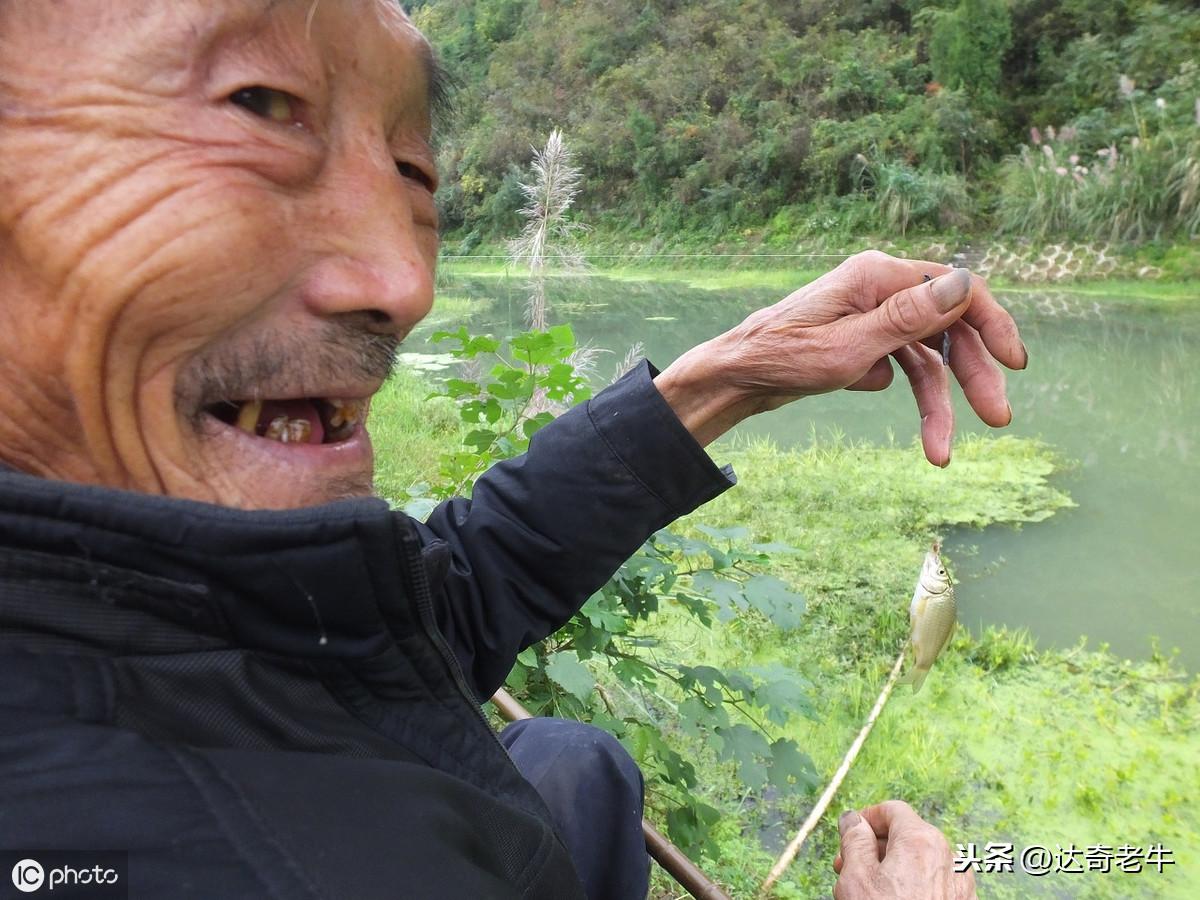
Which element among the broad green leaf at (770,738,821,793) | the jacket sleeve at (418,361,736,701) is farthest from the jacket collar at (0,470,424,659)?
the broad green leaf at (770,738,821,793)

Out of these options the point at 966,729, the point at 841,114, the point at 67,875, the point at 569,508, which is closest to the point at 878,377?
Result: the point at 569,508

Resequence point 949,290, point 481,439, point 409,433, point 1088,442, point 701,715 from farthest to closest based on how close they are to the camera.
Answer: point 409,433 < point 1088,442 < point 481,439 < point 701,715 < point 949,290

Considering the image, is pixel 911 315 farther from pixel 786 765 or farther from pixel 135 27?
pixel 786 765

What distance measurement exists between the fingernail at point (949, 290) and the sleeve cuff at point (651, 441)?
1.16 ft

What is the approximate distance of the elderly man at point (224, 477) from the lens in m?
0.48

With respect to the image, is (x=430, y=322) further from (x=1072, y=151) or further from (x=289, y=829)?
(x=289, y=829)

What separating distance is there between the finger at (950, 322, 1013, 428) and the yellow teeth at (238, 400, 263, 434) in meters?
0.89

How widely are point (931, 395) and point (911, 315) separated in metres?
0.15

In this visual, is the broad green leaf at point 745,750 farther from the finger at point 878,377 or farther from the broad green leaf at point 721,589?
the finger at point 878,377

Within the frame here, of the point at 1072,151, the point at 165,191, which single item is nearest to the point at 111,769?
the point at 165,191

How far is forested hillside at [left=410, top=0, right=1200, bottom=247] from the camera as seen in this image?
1100 centimetres

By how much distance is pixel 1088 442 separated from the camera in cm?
529

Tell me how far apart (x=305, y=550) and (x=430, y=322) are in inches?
432

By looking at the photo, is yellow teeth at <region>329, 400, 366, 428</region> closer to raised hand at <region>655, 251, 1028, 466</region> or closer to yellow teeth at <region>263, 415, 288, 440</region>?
yellow teeth at <region>263, 415, 288, 440</region>
